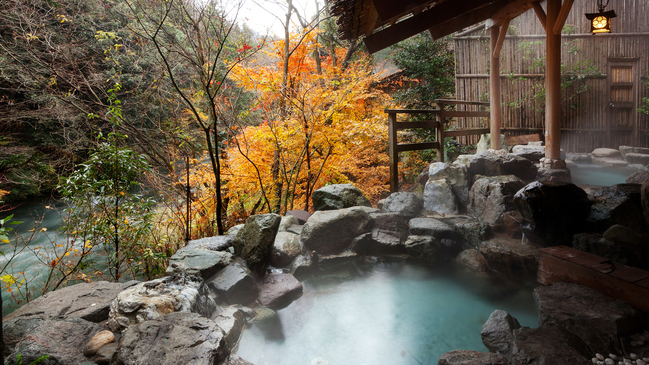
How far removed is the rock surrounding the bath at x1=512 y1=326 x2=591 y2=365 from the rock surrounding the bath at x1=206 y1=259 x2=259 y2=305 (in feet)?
8.32

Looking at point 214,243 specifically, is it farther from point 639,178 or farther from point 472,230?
point 639,178

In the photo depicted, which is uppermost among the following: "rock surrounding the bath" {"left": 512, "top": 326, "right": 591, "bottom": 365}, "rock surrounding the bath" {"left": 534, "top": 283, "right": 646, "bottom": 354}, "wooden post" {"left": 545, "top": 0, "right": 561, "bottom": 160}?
"wooden post" {"left": 545, "top": 0, "right": 561, "bottom": 160}

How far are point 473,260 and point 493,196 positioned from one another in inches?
43.6

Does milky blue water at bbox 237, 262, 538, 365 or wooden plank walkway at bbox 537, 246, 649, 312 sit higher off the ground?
wooden plank walkway at bbox 537, 246, 649, 312

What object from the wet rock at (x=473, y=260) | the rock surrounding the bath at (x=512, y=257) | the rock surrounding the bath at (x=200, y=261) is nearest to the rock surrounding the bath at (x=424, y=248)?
the wet rock at (x=473, y=260)

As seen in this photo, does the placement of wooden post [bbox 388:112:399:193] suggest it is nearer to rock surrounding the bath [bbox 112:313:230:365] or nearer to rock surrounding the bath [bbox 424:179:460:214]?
rock surrounding the bath [bbox 424:179:460:214]

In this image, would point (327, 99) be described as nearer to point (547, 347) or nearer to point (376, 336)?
point (376, 336)

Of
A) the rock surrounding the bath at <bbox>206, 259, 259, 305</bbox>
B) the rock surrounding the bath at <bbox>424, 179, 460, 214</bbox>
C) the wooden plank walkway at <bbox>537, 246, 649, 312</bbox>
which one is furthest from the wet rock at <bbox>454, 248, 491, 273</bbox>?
the rock surrounding the bath at <bbox>206, 259, 259, 305</bbox>

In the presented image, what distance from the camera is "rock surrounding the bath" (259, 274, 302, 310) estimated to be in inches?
141

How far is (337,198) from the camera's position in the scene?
5.59m

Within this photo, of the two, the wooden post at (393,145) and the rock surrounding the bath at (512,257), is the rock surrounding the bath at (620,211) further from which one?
the wooden post at (393,145)

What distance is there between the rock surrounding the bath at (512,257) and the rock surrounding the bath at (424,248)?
0.62m

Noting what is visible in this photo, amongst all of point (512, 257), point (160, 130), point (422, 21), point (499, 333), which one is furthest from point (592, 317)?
point (160, 130)

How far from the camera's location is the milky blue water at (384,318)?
290cm
